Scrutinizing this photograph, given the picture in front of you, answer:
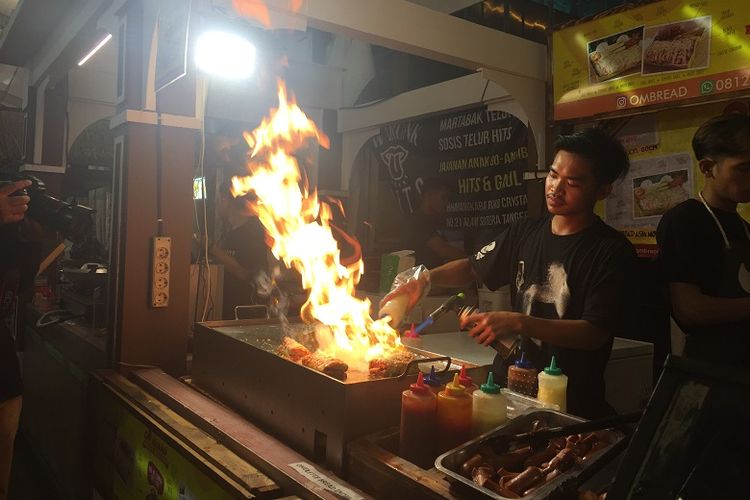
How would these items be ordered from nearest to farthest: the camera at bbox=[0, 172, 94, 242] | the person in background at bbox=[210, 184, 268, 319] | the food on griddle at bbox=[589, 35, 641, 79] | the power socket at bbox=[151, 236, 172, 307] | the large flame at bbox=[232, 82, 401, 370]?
the large flame at bbox=[232, 82, 401, 370]
the camera at bbox=[0, 172, 94, 242]
the power socket at bbox=[151, 236, 172, 307]
the food on griddle at bbox=[589, 35, 641, 79]
the person in background at bbox=[210, 184, 268, 319]

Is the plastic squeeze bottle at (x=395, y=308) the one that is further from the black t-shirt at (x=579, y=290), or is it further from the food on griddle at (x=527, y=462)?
the food on griddle at (x=527, y=462)

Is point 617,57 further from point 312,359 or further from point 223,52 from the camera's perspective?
point 312,359

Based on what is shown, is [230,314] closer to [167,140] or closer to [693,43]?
[167,140]

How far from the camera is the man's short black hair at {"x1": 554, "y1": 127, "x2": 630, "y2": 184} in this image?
2.60 metres

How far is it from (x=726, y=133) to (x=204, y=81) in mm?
3085

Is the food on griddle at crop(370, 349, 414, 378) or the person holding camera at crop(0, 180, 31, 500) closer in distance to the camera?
the food on griddle at crop(370, 349, 414, 378)

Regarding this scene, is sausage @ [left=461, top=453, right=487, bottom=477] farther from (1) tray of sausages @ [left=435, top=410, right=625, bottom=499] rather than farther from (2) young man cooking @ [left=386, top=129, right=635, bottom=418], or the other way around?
(2) young man cooking @ [left=386, top=129, right=635, bottom=418]

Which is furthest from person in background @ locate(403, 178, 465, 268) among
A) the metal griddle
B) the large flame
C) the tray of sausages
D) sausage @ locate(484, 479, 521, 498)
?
sausage @ locate(484, 479, 521, 498)

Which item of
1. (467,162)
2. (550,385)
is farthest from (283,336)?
(467,162)

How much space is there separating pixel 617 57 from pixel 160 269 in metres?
3.56

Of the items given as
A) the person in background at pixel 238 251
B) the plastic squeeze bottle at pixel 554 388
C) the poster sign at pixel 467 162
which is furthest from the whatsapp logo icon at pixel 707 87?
the person in background at pixel 238 251

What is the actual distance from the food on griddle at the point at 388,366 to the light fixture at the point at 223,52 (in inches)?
98.1

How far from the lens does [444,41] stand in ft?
15.8

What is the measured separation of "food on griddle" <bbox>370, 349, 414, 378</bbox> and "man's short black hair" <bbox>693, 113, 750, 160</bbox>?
169 cm
